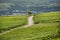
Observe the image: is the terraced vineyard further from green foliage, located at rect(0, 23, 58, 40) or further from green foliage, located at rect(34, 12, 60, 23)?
green foliage, located at rect(34, 12, 60, 23)

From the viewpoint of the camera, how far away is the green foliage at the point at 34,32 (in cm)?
443

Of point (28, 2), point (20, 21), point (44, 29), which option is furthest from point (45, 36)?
point (28, 2)

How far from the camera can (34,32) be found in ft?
15.1

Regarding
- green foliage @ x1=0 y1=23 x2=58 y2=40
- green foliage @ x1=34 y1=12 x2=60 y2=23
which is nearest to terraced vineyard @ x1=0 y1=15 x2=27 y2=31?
green foliage @ x1=0 y1=23 x2=58 y2=40

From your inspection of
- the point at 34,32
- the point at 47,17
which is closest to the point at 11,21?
the point at 34,32

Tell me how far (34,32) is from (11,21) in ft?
2.46

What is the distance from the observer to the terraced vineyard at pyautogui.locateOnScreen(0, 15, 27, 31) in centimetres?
453

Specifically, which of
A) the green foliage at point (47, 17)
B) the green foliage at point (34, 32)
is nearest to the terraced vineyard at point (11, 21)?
the green foliage at point (34, 32)

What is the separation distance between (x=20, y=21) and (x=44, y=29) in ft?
2.48

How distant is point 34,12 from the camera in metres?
4.87

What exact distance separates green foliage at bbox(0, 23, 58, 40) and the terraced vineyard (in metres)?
0.18

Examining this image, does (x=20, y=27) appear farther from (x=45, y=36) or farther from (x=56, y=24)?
(x=56, y=24)

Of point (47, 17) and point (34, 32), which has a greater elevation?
point (47, 17)

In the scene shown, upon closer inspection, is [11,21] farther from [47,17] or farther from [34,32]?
[47,17]
